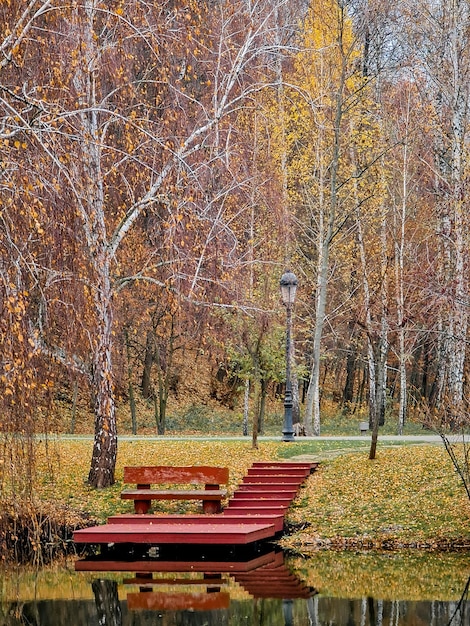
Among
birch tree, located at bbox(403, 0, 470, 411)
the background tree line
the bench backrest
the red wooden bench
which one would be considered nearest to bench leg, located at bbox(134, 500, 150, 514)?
the red wooden bench

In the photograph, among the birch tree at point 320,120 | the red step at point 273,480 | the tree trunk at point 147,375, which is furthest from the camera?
the tree trunk at point 147,375

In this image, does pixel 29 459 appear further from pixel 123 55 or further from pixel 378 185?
pixel 378 185

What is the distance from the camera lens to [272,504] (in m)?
16.8

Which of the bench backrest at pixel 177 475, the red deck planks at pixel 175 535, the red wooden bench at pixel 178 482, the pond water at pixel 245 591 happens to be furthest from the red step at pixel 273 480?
the pond water at pixel 245 591

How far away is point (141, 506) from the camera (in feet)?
55.0

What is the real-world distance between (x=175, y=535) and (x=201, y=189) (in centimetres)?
569

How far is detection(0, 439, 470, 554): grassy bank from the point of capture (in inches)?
Answer: 607

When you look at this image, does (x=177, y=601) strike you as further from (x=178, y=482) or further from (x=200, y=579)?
(x=178, y=482)

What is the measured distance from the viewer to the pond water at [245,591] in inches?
404

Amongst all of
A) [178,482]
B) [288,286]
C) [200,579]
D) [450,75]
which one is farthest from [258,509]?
[450,75]

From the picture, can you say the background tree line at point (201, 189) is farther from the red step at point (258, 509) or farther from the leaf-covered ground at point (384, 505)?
the red step at point (258, 509)

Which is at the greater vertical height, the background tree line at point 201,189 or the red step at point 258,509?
the background tree line at point 201,189

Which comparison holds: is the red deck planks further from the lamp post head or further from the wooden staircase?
the lamp post head

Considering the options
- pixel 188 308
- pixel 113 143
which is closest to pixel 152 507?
pixel 188 308
